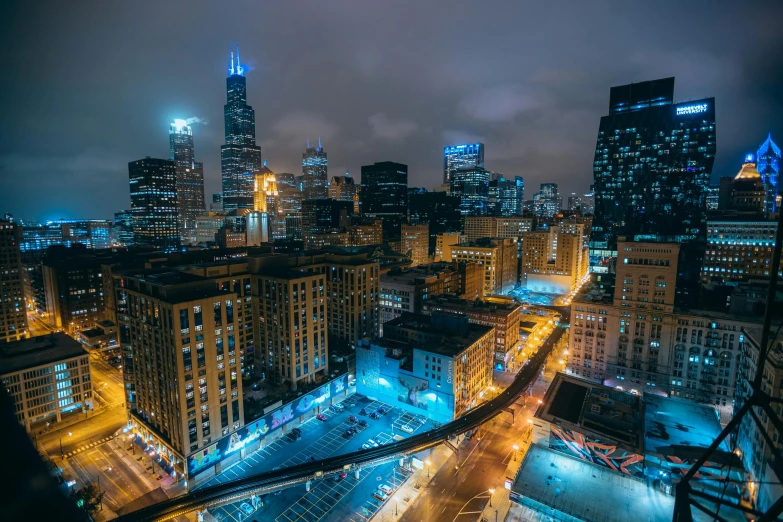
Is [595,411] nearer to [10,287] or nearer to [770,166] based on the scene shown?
[10,287]

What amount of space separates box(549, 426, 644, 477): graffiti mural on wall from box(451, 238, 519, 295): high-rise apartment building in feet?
292

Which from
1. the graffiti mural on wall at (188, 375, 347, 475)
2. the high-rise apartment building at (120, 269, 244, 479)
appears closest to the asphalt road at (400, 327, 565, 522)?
the graffiti mural on wall at (188, 375, 347, 475)

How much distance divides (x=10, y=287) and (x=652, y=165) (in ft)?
731

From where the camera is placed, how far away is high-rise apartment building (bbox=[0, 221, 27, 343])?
316ft

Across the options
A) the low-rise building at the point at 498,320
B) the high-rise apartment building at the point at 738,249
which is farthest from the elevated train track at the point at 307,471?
the high-rise apartment building at the point at 738,249

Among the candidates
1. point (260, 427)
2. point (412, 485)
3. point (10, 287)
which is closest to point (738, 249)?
point (412, 485)

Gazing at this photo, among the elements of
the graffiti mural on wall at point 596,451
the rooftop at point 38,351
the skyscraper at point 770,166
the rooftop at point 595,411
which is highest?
the skyscraper at point 770,166

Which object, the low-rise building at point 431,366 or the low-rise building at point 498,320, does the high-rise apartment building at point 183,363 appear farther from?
the low-rise building at point 498,320

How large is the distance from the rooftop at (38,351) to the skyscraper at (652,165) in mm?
183078

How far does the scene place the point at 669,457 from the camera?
50.0m

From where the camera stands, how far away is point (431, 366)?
7050 cm

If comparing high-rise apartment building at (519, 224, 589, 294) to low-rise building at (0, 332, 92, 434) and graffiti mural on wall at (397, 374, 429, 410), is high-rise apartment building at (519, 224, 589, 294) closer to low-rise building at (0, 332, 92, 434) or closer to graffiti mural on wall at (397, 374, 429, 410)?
graffiti mural on wall at (397, 374, 429, 410)

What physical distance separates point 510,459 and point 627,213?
152901 millimetres

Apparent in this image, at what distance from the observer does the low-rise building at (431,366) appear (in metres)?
69.7
